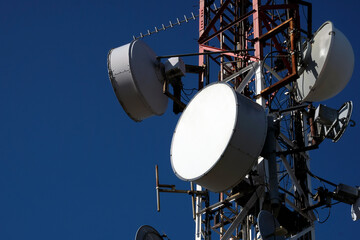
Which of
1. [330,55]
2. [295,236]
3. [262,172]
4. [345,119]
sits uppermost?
[330,55]

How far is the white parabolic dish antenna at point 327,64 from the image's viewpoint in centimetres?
1817

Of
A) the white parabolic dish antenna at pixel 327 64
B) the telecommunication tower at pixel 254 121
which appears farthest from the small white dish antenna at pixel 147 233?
the white parabolic dish antenna at pixel 327 64

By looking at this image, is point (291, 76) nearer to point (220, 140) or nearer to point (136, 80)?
point (220, 140)

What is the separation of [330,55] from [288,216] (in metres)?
4.34

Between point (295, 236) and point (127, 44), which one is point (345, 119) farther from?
point (127, 44)

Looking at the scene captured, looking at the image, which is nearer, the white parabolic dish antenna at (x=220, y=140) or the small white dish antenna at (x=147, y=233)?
the white parabolic dish antenna at (x=220, y=140)

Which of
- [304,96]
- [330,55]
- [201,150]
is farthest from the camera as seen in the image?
[304,96]

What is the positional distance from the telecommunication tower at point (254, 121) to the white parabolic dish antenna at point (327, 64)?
26mm

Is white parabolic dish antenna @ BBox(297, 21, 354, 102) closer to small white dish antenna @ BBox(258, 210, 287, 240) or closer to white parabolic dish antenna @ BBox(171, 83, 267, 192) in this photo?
white parabolic dish antenna @ BBox(171, 83, 267, 192)

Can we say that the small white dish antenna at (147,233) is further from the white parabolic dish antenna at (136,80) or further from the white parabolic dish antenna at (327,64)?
the white parabolic dish antenna at (327,64)

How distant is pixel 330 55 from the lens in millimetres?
18047

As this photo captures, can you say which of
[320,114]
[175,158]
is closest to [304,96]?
[320,114]

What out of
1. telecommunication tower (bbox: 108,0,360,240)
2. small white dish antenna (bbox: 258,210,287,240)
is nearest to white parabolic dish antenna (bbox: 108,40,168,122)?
telecommunication tower (bbox: 108,0,360,240)

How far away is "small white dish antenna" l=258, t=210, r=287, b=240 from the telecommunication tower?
0.07 ft
